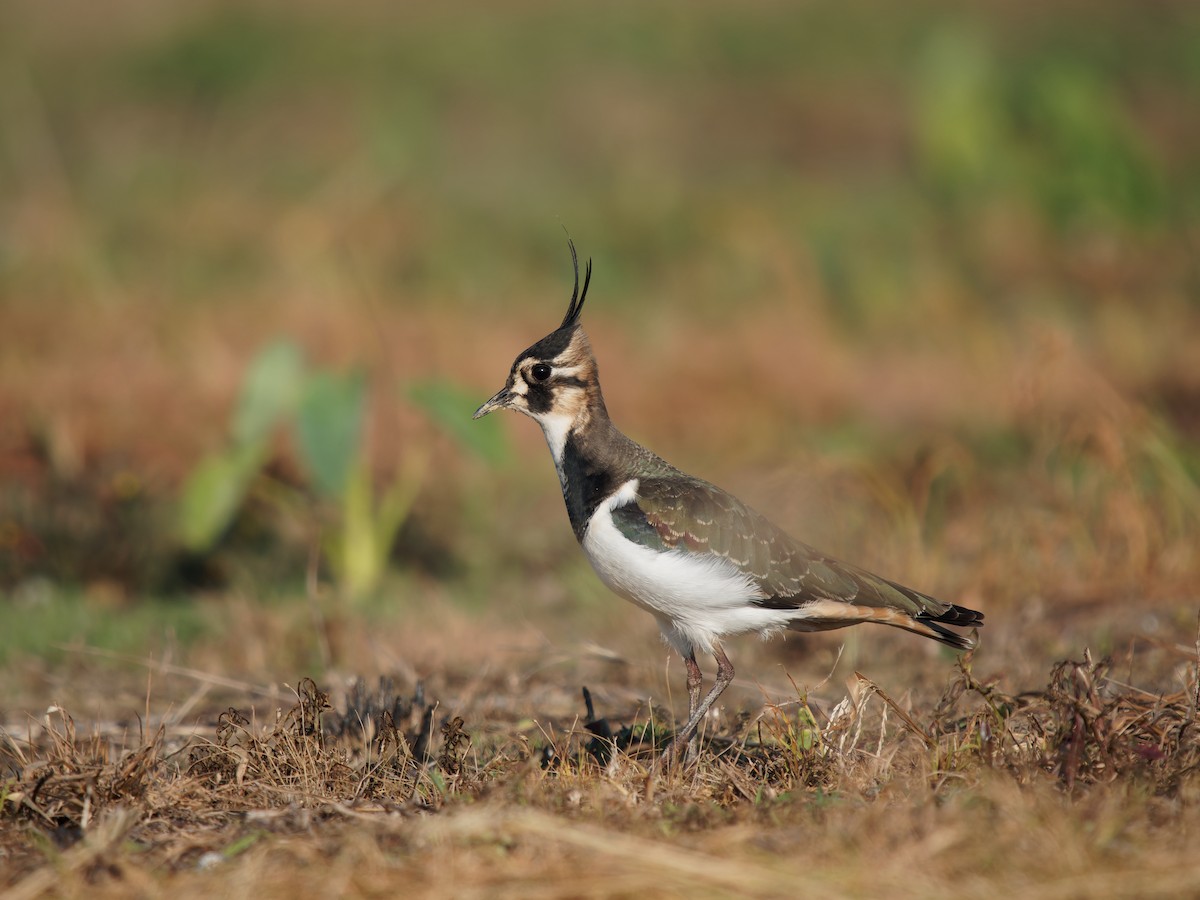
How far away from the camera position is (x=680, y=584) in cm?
441

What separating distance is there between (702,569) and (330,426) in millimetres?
2633

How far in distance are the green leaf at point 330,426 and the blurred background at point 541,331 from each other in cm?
1

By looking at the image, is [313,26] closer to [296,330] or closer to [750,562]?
[296,330]

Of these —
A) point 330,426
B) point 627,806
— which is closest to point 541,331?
point 330,426

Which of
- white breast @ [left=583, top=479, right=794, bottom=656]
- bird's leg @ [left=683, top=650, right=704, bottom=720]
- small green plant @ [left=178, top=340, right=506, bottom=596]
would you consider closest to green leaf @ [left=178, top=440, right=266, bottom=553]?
small green plant @ [left=178, top=340, right=506, bottom=596]

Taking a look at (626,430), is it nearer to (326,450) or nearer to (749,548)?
(326,450)

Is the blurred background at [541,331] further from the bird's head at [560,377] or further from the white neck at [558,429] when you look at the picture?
the bird's head at [560,377]

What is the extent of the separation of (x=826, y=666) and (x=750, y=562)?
1507 millimetres

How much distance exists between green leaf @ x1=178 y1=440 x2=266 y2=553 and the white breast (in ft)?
9.05

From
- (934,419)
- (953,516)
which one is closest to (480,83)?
(934,419)

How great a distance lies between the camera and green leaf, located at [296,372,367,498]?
21.1ft

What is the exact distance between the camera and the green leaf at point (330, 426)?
21.1 ft

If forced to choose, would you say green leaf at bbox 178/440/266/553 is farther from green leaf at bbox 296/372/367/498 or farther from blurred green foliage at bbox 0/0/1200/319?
blurred green foliage at bbox 0/0/1200/319

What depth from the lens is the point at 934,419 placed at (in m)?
9.18
